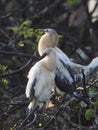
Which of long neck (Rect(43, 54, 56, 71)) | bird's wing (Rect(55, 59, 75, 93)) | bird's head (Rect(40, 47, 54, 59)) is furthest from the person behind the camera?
bird's wing (Rect(55, 59, 75, 93))

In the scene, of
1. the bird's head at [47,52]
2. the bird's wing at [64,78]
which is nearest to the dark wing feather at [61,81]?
the bird's wing at [64,78]

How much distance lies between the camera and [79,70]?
722 centimetres

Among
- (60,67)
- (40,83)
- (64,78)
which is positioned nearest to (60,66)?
(60,67)

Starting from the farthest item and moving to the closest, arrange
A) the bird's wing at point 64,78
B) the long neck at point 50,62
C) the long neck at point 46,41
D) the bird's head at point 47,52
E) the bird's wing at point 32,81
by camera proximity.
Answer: the long neck at point 46,41 → the bird's wing at point 64,78 → the bird's head at point 47,52 → the long neck at point 50,62 → the bird's wing at point 32,81

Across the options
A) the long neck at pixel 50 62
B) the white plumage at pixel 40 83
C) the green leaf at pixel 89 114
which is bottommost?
the green leaf at pixel 89 114

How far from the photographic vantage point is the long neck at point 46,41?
6836 mm

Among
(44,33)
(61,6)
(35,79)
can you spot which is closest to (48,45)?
(44,33)

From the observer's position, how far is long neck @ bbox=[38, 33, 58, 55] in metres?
6.84

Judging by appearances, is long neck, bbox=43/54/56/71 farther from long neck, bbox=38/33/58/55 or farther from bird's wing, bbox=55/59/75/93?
long neck, bbox=38/33/58/55

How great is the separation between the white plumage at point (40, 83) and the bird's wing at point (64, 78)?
283 mm

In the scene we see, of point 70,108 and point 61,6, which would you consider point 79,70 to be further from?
point 61,6

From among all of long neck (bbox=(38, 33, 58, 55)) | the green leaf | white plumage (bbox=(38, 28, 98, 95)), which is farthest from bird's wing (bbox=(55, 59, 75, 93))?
the green leaf

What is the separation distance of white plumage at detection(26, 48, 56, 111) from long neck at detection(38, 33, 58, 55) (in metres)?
0.59

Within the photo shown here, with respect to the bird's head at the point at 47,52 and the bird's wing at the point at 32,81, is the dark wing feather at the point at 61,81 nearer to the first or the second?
the bird's head at the point at 47,52
